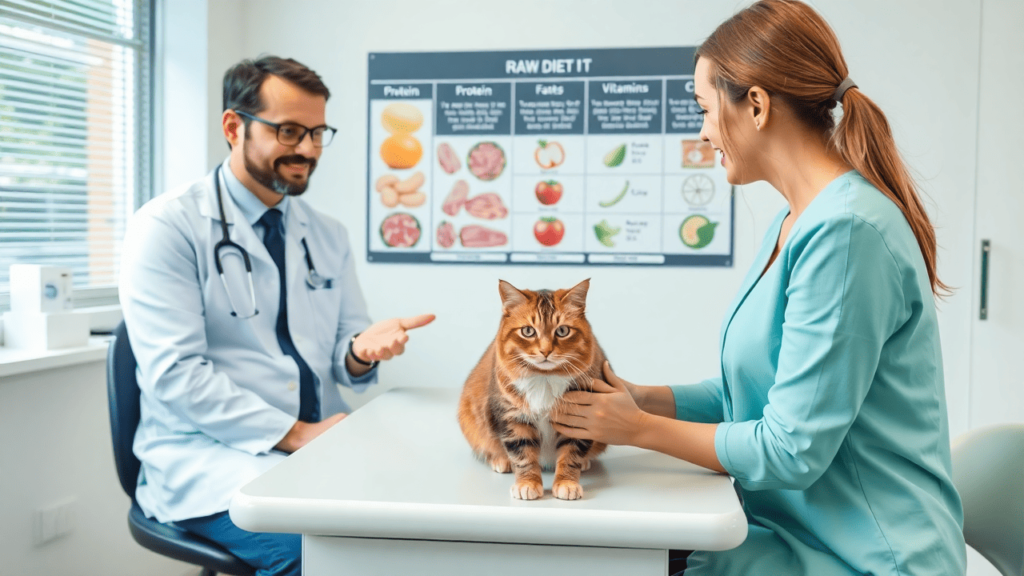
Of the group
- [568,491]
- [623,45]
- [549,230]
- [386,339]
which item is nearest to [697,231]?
[549,230]

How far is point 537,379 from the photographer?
1099 millimetres

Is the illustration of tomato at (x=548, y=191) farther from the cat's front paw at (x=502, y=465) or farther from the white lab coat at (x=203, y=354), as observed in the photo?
the cat's front paw at (x=502, y=465)

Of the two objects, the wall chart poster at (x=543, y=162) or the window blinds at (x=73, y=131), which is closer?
the window blinds at (x=73, y=131)

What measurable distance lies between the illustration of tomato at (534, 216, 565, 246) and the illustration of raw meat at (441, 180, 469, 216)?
0.32 metres

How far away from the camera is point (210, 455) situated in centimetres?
164

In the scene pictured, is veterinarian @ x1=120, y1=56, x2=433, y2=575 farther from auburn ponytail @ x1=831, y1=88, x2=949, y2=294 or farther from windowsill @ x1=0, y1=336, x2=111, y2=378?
auburn ponytail @ x1=831, y1=88, x2=949, y2=294

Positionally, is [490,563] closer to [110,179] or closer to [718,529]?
[718,529]

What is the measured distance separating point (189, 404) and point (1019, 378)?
280 centimetres

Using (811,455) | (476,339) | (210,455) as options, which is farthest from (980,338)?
(210,455)

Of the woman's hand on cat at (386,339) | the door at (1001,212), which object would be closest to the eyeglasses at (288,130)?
the woman's hand on cat at (386,339)

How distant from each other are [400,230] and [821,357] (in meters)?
2.24

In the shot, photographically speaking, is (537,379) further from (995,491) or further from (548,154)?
(548,154)

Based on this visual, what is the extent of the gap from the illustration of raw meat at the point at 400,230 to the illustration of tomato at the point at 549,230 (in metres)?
0.50

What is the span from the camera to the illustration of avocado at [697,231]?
2840mm
